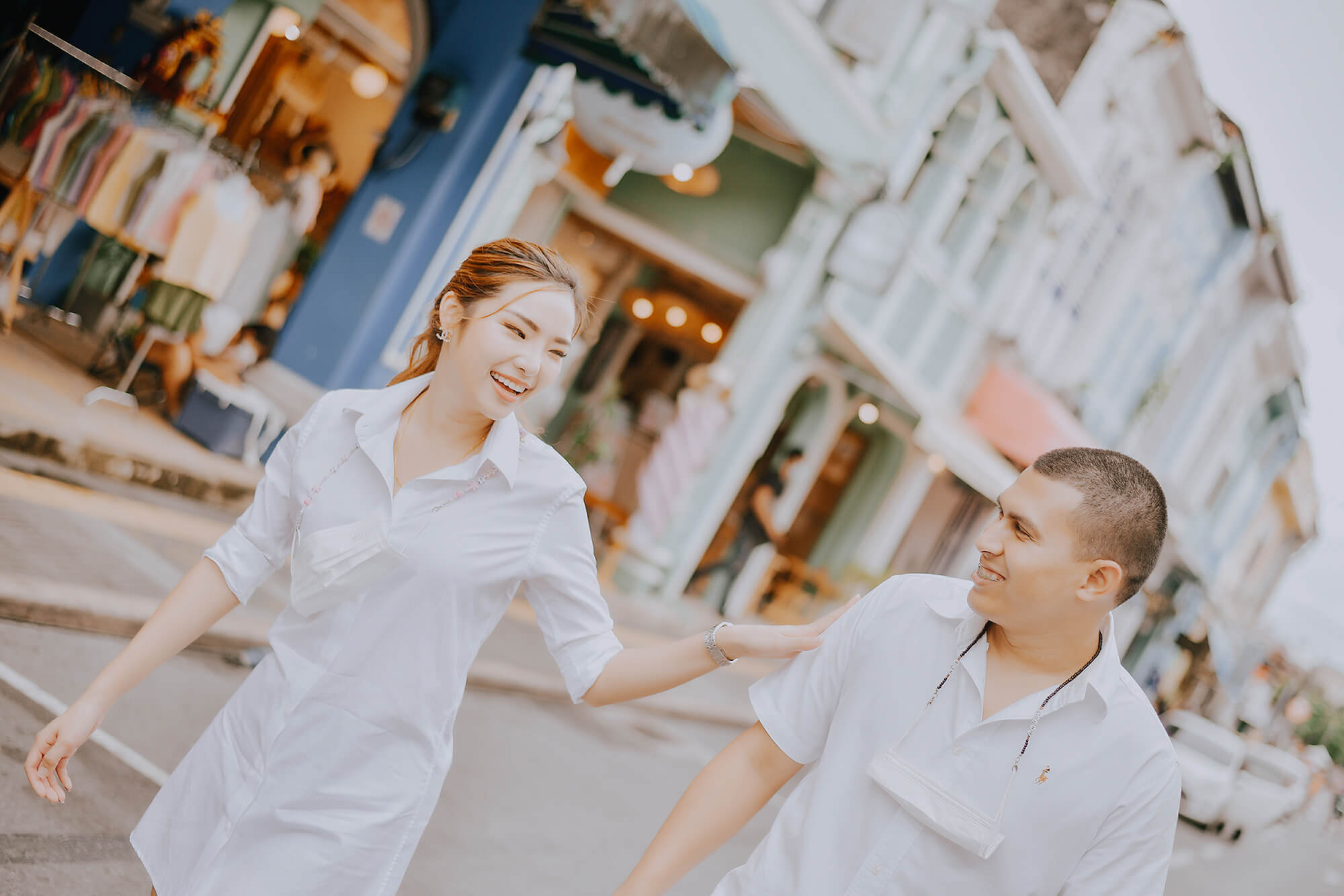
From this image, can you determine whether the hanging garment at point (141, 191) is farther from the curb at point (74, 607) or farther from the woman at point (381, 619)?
the woman at point (381, 619)

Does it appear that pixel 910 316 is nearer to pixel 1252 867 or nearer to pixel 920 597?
pixel 1252 867

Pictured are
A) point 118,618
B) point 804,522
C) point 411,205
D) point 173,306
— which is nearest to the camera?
point 118,618

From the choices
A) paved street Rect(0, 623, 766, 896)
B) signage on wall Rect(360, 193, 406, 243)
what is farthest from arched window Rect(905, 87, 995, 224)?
paved street Rect(0, 623, 766, 896)

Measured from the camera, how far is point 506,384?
1.99 meters

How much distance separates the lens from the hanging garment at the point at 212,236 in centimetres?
701

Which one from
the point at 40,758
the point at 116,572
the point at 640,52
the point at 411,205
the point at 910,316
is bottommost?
the point at 116,572

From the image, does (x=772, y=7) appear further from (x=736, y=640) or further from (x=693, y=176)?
(x=736, y=640)

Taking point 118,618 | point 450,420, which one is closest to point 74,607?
point 118,618

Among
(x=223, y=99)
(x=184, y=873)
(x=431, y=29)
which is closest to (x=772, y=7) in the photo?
(x=431, y=29)

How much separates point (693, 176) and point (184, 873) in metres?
10.7

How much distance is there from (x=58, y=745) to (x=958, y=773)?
A: 160 centimetres

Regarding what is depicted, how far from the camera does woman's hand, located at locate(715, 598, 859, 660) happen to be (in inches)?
78.2

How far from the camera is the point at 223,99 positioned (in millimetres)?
9352

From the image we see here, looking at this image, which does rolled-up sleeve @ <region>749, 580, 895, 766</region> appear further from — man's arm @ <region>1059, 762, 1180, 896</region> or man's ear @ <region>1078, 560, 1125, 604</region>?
man's arm @ <region>1059, 762, 1180, 896</region>
